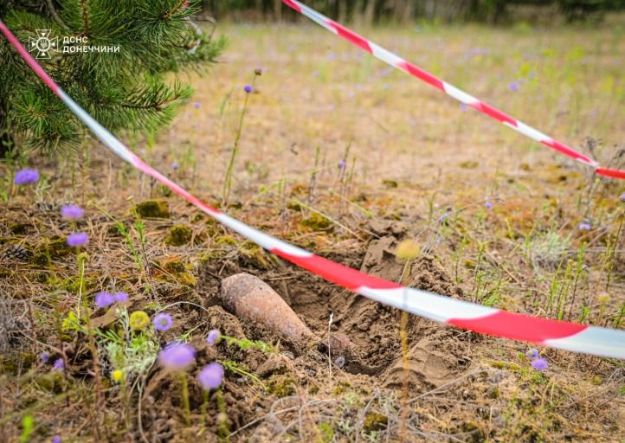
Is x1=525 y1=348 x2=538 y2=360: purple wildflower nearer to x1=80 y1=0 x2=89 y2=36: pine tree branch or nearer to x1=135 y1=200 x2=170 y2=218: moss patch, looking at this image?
x1=135 y1=200 x2=170 y2=218: moss patch

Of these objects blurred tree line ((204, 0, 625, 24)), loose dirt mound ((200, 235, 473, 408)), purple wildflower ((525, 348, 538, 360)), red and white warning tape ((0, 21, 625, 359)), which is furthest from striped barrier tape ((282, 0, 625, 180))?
blurred tree line ((204, 0, 625, 24))

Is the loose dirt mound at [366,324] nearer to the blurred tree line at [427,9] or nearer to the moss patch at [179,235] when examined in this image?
the moss patch at [179,235]

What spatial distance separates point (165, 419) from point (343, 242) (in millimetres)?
1323

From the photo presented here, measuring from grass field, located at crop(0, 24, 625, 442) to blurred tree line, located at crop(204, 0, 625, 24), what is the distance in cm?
712

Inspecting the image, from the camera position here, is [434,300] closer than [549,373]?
Yes

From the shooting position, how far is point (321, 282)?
7.86 feet

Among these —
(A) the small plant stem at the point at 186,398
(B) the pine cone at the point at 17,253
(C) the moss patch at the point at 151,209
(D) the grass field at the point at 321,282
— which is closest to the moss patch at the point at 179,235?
(D) the grass field at the point at 321,282

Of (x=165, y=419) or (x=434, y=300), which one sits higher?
(x=434, y=300)

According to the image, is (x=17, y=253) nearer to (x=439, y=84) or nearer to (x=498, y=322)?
(x=498, y=322)

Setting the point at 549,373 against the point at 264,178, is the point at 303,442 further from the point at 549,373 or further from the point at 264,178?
the point at 264,178

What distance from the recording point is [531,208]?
131 inches

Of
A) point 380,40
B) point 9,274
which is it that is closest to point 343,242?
point 9,274

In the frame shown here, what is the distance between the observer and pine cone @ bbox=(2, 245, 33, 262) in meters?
2.19

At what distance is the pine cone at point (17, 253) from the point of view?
2189 millimetres
